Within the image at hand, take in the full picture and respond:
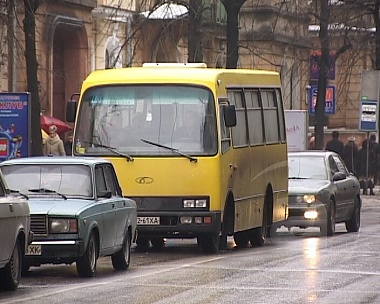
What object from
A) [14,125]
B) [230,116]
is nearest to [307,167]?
[14,125]

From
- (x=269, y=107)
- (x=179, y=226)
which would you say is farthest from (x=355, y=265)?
(x=269, y=107)

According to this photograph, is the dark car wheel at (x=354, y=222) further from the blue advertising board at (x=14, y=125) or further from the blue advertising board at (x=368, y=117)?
the blue advertising board at (x=368, y=117)

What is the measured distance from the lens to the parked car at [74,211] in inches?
657

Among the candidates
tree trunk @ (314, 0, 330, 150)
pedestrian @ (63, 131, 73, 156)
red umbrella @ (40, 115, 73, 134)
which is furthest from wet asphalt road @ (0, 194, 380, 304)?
tree trunk @ (314, 0, 330, 150)

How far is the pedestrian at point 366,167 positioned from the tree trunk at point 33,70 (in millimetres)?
16252

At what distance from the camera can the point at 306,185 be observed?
2717 cm

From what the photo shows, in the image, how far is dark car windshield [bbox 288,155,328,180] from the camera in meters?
27.6

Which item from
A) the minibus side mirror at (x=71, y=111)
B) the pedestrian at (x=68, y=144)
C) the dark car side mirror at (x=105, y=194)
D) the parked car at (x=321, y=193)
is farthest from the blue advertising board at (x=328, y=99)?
the dark car side mirror at (x=105, y=194)

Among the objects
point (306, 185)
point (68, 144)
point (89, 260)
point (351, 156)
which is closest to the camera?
point (89, 260)

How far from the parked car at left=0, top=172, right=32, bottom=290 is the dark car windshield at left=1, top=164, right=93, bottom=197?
6.33 ft

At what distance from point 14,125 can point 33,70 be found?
1748 mm

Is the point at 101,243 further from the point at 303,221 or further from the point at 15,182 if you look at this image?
the point at 303,221

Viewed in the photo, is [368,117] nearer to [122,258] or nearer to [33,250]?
[122,258]

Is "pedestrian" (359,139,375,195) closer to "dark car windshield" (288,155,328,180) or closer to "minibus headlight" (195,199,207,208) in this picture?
"dark car windshield" (288,155,328,180)
